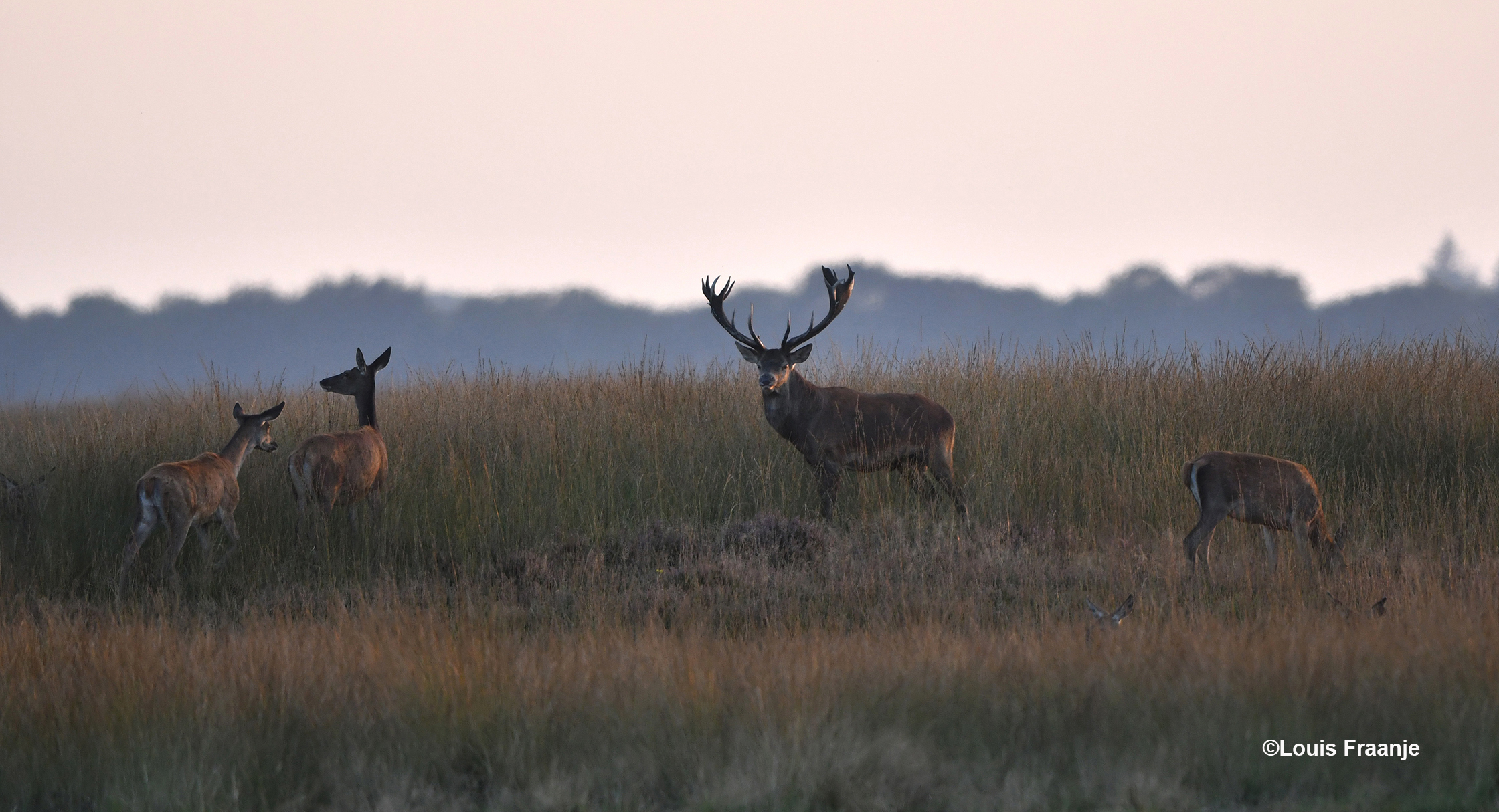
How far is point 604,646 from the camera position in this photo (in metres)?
5.55

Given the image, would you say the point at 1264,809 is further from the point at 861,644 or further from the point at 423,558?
the point at 423,558

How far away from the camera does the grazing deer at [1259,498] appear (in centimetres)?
761

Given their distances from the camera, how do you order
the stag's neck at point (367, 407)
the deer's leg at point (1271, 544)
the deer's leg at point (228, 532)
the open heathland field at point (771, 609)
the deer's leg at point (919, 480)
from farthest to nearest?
the stag's neck at point (367, 407), the deer's leg at point (919, 480), the deer's leg at point (228, 532), the deer's leg at point (1271, 544), the open heathland field at point (771, 609)

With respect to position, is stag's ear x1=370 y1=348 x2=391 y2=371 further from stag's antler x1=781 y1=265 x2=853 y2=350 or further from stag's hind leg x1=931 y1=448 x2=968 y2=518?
stag's hind leg x1=931 y1=448 x2=968 y2=518

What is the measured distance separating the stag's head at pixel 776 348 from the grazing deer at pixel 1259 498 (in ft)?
11.0

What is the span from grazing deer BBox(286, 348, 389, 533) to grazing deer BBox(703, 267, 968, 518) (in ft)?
10.6

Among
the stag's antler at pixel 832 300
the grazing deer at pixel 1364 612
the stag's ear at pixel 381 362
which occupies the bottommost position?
the grazing deer at pixel 1364 612

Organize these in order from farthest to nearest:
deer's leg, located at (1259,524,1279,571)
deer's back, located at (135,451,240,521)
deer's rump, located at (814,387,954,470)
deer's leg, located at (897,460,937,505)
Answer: deer's leg, located at (897,460,937,505) → deer's rump, located at (814,387,954,470) → deer's back, located at (135,451,240,521) → deer's leg, located at (1259,524,1279,571)

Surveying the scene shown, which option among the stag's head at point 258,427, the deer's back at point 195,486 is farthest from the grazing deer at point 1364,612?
the stag's head at point 258,427

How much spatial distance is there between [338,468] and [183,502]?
1175 mm

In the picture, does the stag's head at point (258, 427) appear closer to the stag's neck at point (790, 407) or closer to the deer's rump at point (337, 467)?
the deer's rump at point (337, 467)

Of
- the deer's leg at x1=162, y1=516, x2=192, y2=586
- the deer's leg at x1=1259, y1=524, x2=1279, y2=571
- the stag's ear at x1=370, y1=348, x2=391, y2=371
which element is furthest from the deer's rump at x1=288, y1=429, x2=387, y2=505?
the deer's leg at x1=1259, y1=524, x2=1279, y2=571

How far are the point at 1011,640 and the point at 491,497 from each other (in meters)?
5.74

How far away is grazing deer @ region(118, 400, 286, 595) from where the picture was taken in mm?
8312
